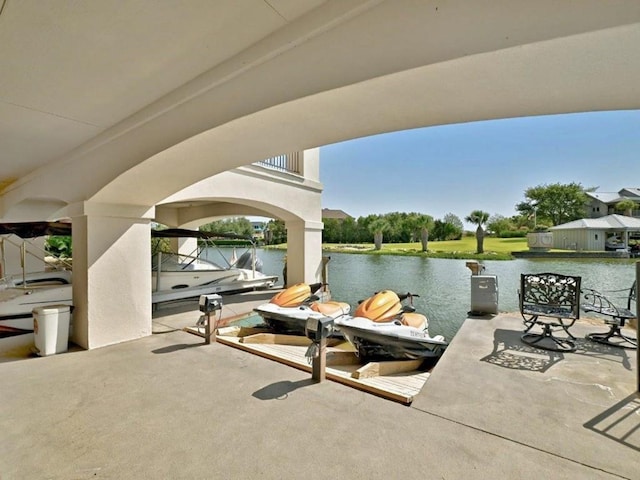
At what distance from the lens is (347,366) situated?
5168mm

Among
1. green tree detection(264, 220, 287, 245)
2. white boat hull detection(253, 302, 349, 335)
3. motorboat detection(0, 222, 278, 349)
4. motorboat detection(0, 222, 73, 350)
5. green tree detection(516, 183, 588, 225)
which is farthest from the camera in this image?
green tree detection(264, 220, 287, 245)

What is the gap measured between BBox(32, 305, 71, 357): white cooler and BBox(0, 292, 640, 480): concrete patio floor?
1.06ft

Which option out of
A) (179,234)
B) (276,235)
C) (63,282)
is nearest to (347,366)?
(179,234)

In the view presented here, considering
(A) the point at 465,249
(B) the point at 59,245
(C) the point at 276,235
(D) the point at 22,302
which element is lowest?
(D) the point at 22,302

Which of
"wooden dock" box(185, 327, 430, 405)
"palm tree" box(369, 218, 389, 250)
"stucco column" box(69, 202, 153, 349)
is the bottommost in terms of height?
"wooden dock" box(185, 327, 430, 405)

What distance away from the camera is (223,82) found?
8.18ft

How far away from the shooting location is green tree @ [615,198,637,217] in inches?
524

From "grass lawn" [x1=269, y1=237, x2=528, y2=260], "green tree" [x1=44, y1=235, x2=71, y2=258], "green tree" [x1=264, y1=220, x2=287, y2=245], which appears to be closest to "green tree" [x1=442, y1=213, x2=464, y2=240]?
"grass lawn" [x1=269, y1=237, x2=528, y2=260]

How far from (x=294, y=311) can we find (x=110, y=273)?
10.7ft

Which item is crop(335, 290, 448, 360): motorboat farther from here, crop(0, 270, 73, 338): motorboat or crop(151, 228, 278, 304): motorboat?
crop(0, 270, 73, 338): motorboat

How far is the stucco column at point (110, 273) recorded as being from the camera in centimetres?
465

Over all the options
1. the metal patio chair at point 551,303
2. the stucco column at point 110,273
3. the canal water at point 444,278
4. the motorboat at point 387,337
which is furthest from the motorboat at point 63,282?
the metal patio chair at point 551,303

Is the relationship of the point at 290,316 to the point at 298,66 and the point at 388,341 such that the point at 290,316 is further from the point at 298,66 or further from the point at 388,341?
the point at 298,66

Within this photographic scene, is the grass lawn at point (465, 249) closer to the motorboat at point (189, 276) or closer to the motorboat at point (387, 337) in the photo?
the motorboat at point (189, 276)
